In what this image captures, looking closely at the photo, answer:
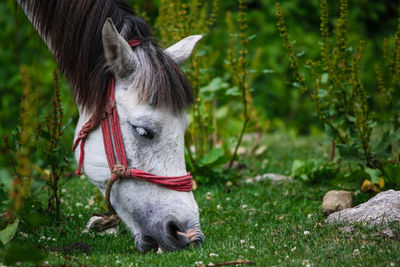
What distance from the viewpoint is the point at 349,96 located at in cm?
363

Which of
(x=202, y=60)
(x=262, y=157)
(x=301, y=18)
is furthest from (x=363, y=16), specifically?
(x=202, y=60)

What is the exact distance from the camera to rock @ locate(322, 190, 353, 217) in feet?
10.4

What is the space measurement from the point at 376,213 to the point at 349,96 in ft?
4.02

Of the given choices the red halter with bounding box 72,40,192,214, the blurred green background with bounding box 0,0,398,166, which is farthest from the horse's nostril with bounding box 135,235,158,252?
the blurred green background with bounding box 0,0,398,166

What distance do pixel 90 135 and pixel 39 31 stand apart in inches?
32.0

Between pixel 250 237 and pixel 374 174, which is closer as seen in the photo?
pixel 250 237

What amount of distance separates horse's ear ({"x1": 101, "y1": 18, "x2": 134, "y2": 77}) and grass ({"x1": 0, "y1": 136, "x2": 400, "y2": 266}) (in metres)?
0.99

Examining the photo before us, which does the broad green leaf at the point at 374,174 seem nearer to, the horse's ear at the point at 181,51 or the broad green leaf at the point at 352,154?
the broad green leaf at the point at 352,154

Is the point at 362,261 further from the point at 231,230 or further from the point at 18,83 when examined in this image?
the point at 18,83

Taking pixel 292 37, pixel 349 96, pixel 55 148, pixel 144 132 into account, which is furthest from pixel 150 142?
pixel 292 37

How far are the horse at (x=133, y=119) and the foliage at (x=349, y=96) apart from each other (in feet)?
4.12

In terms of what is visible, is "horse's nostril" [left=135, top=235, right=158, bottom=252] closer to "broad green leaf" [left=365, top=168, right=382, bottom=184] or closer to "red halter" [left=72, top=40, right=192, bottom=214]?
"red halter" [left=72, top=40, right=192, bottom=214]

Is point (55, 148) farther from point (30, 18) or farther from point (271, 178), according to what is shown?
point (271, 178)

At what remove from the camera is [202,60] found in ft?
16.3
